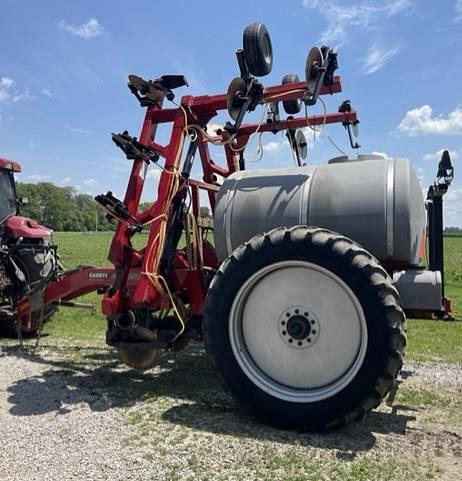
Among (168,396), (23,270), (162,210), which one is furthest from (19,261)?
(168,396)

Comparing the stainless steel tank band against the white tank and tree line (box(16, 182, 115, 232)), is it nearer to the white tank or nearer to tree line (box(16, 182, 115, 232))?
the white tank

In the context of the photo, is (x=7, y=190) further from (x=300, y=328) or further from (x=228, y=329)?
(x=300, y=328)

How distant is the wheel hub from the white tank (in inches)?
27.1

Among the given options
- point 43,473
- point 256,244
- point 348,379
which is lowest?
point 43,473

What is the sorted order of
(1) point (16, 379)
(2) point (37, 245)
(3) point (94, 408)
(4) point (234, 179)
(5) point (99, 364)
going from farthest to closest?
(2) point (37, 245) → (5) point (99, 364) → (1) point (16, 379) → (4) point (234, 179) → (3) point (94, 408)

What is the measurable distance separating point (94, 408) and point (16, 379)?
1.36m

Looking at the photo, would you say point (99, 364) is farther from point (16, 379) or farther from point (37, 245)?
point (37, 245)

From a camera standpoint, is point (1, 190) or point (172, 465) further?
point (1, 190)

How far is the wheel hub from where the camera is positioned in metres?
4.08

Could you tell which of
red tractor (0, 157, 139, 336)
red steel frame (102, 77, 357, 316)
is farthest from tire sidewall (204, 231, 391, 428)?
red tractor (0, 157, 139, 336)

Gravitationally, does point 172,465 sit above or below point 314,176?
below

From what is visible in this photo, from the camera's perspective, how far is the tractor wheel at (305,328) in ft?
12.3

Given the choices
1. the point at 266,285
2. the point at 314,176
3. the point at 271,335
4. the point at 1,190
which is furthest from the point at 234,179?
the point at 1,190

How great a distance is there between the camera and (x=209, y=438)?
376cm
